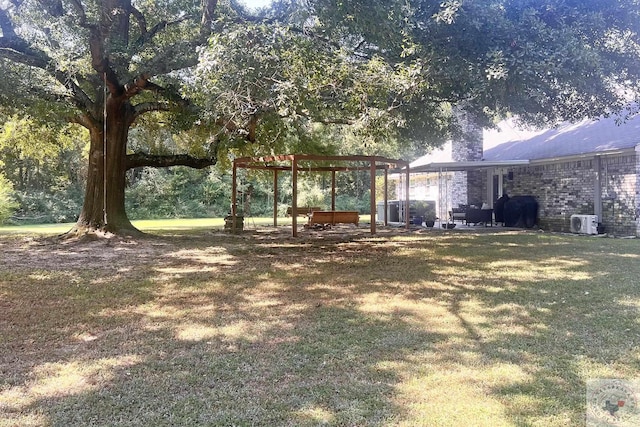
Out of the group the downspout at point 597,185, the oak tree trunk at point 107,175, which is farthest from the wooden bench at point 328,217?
the downspout at point 597,185

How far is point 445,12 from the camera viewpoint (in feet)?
20.7

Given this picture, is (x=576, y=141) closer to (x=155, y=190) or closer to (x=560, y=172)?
(x=560, y=172)

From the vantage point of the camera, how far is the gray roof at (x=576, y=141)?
1381 cm

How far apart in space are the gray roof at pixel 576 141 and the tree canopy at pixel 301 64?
226 cm

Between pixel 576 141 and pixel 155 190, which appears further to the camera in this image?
pixel 155 190

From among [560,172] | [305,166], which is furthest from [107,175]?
[560,172]

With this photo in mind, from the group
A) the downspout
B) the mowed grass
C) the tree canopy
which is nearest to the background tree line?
the tree canopy

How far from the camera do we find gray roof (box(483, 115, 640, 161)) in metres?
13.8

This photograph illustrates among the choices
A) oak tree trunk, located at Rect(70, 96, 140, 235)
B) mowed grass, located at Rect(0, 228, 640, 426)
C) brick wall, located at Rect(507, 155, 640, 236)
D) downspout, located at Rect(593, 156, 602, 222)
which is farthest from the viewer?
downspout, located at Rect(593, 156, 602, 222)

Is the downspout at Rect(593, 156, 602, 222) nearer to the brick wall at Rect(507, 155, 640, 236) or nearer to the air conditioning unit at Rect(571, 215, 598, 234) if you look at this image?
the brick wall at Rect(507, 155, 640, 236)

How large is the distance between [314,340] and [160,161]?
11711mm

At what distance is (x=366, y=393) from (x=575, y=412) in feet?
4.31

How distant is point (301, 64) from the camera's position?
322 inches

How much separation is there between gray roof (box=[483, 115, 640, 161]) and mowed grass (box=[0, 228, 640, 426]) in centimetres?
572
